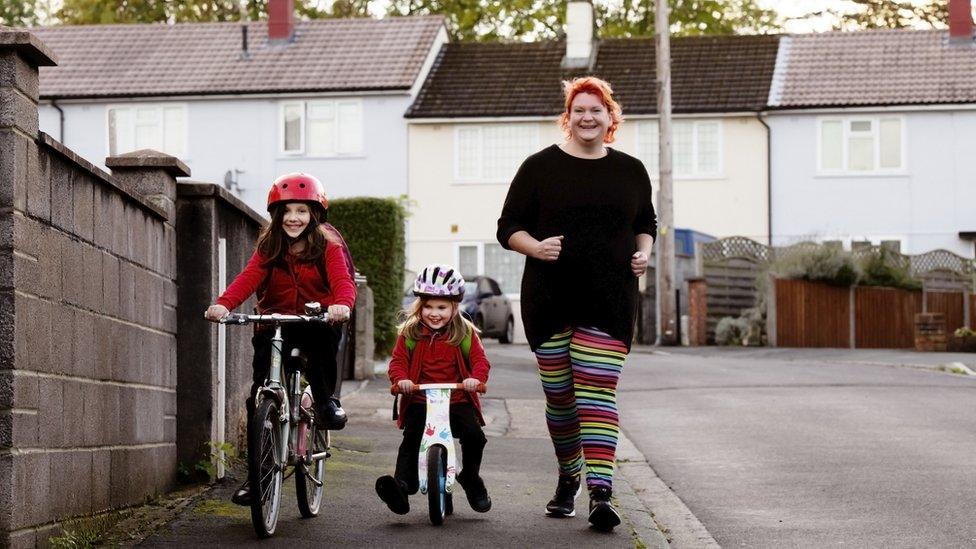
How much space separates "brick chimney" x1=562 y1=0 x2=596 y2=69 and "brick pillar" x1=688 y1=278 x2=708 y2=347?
439 inches

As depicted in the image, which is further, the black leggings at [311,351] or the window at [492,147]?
the window at [492,147]

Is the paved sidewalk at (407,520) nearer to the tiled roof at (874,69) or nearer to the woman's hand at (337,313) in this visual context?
the woman's hand at (337,313)

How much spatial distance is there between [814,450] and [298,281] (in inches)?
208

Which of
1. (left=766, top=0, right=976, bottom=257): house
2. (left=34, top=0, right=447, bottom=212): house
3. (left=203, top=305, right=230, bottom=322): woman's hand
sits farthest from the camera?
(left=34, top=0, right=447, bottom=212): house

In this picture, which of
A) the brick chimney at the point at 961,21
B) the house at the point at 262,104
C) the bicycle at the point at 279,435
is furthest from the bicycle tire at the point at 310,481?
the brick chimney at the point at 961,21

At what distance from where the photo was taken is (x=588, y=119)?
7742 millimetres

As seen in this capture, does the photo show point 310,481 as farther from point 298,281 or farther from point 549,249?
point 549,249

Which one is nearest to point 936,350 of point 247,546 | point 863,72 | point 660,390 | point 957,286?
point 957,286

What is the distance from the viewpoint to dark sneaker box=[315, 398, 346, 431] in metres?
7.71

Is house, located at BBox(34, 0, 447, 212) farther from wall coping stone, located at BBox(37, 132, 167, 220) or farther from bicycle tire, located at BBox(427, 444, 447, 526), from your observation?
bicycle tire, located at BBox(427, 444, 447, 526)

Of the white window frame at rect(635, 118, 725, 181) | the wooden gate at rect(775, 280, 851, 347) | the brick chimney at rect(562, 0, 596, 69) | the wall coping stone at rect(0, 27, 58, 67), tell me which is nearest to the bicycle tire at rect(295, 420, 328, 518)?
the wall coping stone at rect(0, 27, 58, 67)

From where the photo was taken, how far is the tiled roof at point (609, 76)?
3888cm

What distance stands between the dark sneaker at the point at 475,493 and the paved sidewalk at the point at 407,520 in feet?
0.18

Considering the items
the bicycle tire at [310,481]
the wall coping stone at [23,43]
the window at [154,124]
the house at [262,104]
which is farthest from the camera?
the window at [154,124]
